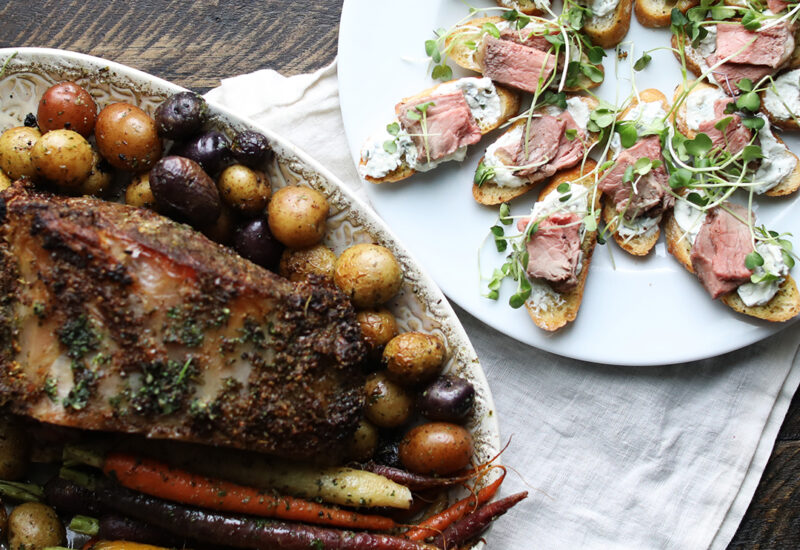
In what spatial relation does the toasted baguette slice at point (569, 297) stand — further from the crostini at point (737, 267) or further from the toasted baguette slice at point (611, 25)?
the toasted baguette slice at point (611, 25)

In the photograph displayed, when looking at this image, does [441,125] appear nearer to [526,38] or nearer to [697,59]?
[526,38]

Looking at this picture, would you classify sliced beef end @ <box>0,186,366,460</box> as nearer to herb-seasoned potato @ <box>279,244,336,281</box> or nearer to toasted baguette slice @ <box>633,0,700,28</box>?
herb-seasoned potato @ <box>279,244,336,281</box>

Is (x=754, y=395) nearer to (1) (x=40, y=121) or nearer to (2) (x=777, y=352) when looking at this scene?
(2) (x=777, y=352)

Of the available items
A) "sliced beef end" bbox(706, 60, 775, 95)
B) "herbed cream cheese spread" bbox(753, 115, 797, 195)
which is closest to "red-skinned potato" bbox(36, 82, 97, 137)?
"sliced beef end" bbox(706, 60, 775, 95)

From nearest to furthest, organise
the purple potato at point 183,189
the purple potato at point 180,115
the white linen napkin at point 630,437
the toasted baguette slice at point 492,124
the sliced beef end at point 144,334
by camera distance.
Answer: the sliced beef end at point 144,334
the purple potato at point 183,189
the purple potato at point 180,115
the toasted baguette slice at point 492,124
the white linen napkin at point 630,437

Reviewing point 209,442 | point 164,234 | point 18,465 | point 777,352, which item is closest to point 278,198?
point 164,234

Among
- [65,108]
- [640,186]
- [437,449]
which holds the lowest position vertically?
[437,449]

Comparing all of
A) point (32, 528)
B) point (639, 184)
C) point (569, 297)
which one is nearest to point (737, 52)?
point (639, 184)

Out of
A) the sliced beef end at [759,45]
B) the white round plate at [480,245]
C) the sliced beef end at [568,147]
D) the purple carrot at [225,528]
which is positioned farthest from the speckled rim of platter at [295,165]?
the sliced beef end at [759,45]
